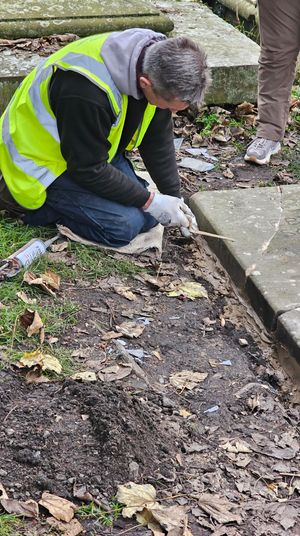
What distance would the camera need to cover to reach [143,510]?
2.42m

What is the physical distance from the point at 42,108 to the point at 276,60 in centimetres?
183

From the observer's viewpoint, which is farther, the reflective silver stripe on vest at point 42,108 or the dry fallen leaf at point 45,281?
the reflective silver stripe on vest at point 42,108

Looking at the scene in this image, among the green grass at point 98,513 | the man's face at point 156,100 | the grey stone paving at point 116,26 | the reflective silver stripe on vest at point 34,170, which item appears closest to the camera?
the green grass at point 98,513

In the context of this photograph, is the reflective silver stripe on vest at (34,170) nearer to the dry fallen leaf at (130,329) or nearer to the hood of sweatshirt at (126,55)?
the hood of sweatshirt at (126,55)

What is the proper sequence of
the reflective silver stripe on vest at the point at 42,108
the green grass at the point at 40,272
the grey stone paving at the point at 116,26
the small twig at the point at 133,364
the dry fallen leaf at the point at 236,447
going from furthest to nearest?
the grey stone paving at the point at 116,26 → the reflective silver stripe on vest at the point at 42,108 → the green grass at the point at 40,272 → the small twig at the point at 133,364 → the dry fallen leaf at the point at 236,447

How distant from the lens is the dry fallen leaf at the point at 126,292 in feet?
12.0

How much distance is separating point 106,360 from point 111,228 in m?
0.98

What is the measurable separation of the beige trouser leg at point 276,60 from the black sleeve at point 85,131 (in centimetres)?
160

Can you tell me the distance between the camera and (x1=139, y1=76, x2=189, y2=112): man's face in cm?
348

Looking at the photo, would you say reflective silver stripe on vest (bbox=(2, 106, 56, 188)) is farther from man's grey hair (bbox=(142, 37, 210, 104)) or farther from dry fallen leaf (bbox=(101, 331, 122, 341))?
dry fallen leaf (bbox=(101, 331, 122, 341))

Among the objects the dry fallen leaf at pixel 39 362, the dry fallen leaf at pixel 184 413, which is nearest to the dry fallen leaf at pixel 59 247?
the dry fallen leaf at pixel 39 362

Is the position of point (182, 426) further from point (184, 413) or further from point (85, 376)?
point (85, 376)

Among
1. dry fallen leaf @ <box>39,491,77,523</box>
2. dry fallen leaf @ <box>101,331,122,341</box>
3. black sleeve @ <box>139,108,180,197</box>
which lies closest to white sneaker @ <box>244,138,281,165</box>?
black sleeve @ <box>139,108,180,197</box>

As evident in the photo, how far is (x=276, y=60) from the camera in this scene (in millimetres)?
4910
